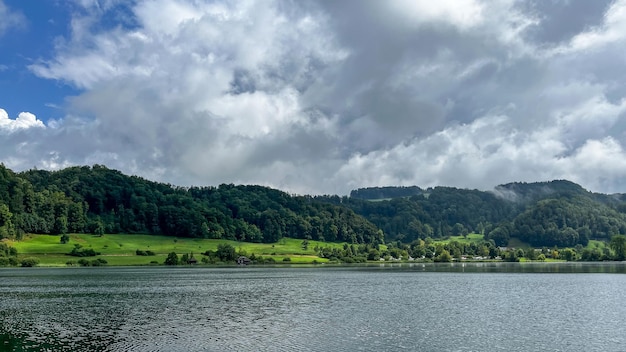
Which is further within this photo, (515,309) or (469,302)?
(469,302)

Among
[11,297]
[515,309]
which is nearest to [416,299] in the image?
[515,309]

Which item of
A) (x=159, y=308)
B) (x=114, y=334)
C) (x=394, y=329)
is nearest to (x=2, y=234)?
(x=159, y=308)

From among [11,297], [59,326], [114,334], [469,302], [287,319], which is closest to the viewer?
[114,334]

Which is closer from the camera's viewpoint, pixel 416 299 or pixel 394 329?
pixel 394 329

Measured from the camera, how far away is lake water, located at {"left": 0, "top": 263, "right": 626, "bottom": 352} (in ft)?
148

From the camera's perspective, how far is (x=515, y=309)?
6694cm

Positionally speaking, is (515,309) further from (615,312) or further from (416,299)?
(416,299)

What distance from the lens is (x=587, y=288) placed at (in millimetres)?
96438

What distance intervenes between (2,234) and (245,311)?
170 metres

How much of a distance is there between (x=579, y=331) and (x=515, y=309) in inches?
645

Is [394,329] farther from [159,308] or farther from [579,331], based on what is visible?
[159,308]

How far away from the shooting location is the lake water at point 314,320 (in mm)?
45188

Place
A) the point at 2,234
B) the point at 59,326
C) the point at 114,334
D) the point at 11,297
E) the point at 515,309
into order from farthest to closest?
the point at 2,234, the point at 11,297, the point at 515,309, the point at 59,326, the point at 114,334

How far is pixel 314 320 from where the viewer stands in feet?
193
